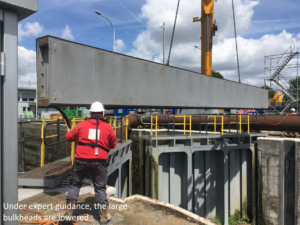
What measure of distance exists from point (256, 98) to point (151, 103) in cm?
617

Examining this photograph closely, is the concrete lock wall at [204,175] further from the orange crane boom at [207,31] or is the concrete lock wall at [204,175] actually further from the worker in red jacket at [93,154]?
the worker in red jacket at [93,154]

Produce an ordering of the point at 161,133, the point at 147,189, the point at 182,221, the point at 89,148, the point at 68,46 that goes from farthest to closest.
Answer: the point at 161,133 < the point at 147,189 < the point at 182,221 < the point at 68,46 < the point at 89,148

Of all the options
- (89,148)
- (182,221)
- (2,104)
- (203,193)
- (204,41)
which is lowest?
(203,193)

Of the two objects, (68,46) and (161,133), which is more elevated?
(68,46)

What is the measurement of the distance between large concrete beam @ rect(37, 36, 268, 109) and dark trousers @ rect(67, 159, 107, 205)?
0.99 metres

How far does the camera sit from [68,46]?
3.19 metres

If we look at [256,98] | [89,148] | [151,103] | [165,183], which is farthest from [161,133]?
[89,148]

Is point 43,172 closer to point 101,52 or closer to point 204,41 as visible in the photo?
point 101,52

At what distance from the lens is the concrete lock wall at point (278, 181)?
812 cm

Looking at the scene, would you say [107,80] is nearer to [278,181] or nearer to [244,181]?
[278,181]

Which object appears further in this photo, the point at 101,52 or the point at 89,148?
the point at 101,52

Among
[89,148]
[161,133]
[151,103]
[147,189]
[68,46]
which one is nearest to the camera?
[89,148]

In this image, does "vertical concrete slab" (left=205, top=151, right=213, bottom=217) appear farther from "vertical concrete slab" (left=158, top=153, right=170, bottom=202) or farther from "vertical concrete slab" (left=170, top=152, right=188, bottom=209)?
"vertical concrete slab" (left=158, top=153, right=170, bottom=202)

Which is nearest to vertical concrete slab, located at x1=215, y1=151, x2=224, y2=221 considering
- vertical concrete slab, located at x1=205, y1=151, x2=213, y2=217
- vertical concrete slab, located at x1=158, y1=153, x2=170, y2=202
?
vertical concrete slab, located at x1=205, y1=151, x2=213, y2=217
